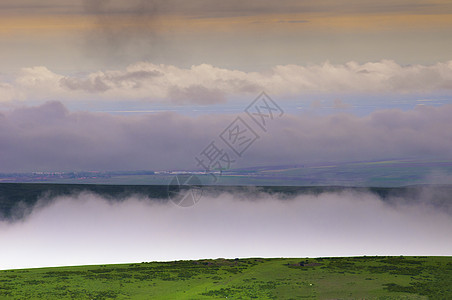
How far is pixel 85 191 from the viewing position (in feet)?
353

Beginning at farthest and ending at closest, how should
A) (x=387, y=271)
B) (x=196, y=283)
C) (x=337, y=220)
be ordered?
1. (x=337, y=220)
2. (x=387, y=271)
3. (x=196, y=283)

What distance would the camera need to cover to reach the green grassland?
41.4 m

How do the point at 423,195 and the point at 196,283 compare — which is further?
the point at 423,195

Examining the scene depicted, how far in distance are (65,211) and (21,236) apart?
1663cm

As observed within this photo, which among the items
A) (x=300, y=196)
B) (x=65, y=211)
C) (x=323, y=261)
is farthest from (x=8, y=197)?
(x=323, y=261)

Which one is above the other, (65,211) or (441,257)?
(65,211)

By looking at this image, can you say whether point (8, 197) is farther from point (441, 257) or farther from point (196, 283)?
point (441, 257)

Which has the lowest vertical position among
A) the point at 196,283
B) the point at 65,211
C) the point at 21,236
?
the point at 196,283

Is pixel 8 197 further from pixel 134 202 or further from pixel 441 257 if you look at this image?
pixel 441 257

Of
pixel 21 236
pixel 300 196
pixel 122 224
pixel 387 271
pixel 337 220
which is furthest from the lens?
pixel 300 196

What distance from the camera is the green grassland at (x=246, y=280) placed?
41406mm

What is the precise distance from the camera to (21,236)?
79.6m

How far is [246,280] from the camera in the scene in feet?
149

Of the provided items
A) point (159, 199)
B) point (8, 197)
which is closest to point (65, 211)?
point (8, 197)
